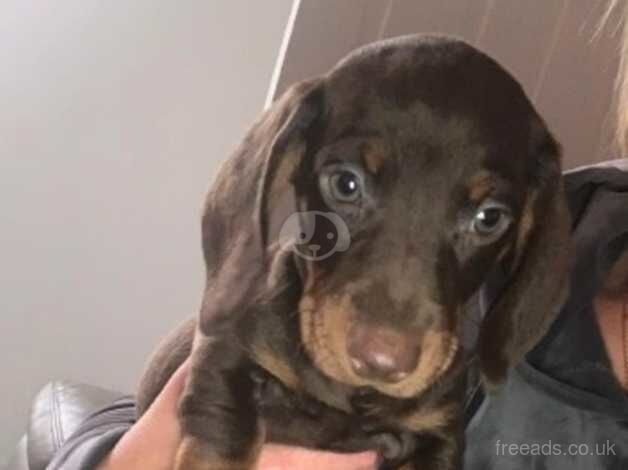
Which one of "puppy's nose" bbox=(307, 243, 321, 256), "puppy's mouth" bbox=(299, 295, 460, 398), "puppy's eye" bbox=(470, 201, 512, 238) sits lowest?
"puppy's mouth" bbox=(299, 295, 460, 398)

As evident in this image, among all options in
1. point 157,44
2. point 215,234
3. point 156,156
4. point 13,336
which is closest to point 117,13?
point 157,44

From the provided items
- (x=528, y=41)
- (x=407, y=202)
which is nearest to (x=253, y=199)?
(x=407, y=202)

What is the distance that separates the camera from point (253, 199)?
1414 millimetres

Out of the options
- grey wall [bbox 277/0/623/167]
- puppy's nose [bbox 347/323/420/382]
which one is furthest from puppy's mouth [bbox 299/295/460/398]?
grey wall [bbox 277/0/623/167]

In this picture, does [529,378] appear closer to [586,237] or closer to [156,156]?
[586,237]

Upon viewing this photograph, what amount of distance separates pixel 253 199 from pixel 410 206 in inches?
7.7

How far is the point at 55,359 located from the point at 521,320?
1.81 m

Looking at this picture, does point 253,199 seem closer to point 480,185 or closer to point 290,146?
point 290,146

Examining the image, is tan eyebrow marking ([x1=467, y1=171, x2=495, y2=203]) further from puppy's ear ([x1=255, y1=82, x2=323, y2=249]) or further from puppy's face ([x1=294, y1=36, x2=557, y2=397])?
puppy's ear ([x1=255, y1=82, x2=323, y2=249])

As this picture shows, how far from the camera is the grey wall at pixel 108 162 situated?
2871 mm

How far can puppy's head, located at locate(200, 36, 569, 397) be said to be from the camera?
1.29m

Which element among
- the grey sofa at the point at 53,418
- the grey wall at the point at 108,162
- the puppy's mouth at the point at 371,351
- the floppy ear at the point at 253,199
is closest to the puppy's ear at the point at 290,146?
the floppy ear at the point at 253,199

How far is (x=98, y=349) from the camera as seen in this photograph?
3061mm

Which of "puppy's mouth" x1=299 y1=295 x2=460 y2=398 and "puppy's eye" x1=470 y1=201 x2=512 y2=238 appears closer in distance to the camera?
"puppy's mouth" x1=299 y1=295 x2=460 y2=398
